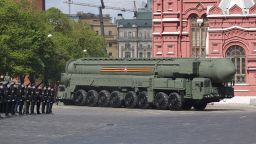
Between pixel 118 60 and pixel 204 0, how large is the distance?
83.3ft

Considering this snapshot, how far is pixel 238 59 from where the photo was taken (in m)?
77.2

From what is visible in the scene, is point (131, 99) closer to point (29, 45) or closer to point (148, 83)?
point (148, 83)

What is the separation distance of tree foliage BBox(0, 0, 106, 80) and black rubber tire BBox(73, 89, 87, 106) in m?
11.7

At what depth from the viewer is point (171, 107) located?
182ft

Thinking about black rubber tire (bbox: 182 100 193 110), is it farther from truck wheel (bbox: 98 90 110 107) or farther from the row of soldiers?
the row of soldiers

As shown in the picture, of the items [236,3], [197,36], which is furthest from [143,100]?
[197,36]

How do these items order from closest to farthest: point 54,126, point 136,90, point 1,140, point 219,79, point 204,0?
point 1,140
point 54,126
point 219,79
point 136,90
point 204,0

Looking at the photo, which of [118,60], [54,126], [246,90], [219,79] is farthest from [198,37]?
[54,126]

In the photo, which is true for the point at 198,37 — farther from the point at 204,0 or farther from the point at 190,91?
the point at 190,91

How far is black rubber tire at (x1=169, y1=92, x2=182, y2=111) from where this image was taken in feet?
181

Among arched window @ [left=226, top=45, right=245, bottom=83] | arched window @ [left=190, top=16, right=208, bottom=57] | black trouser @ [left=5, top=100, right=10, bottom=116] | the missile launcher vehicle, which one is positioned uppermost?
arched window @ [left=190, top=16, right=208, bottom=57]

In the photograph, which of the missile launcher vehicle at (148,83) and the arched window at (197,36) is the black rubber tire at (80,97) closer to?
the missile launcher vehicle at (148,83)

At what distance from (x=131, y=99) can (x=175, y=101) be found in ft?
15.6

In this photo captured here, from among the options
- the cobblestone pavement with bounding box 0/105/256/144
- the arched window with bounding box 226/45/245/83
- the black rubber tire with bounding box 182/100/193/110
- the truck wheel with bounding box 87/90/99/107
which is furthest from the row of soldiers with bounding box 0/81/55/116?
the arched window with bounding box 226/45/245/83
